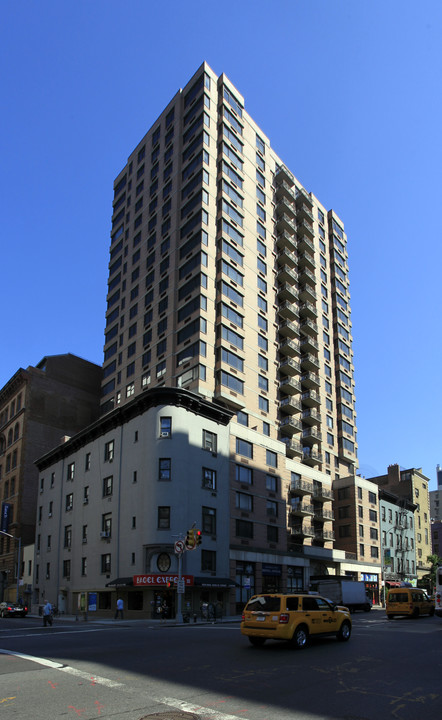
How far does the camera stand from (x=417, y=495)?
92.6 m

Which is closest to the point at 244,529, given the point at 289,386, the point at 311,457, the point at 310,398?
the point at 311,457

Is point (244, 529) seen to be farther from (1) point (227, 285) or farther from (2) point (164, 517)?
(1) point (227, 285)

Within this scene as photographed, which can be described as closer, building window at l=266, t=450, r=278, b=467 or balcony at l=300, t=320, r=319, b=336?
building window at l=266, t=450, r=278, b=467

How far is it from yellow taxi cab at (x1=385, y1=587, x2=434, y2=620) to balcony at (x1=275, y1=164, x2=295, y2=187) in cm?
5311

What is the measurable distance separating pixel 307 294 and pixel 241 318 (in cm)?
1694

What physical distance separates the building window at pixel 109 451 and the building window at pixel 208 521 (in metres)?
9.52

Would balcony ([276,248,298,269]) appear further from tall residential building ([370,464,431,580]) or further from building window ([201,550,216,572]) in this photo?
tall residential building ([370,464,431,580])

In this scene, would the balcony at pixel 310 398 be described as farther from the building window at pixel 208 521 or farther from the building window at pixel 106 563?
the building window at pixel 106 563

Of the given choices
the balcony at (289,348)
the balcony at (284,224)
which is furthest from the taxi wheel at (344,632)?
the balcony at (284,224)

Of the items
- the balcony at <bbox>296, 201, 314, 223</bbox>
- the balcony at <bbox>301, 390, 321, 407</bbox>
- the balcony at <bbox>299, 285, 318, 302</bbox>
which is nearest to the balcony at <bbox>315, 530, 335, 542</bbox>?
the balcony at <bbox>301, 390, 321, 407</bbox>

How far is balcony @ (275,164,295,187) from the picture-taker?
73.6m

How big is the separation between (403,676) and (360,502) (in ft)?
200

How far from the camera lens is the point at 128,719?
27.3ft

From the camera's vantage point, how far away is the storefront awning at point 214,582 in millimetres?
40688
